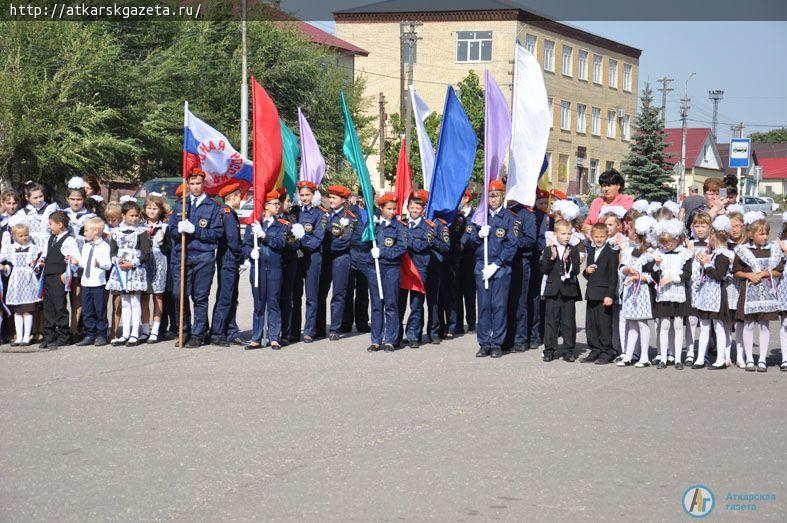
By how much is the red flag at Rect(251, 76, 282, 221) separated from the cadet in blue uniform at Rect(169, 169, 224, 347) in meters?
0.53

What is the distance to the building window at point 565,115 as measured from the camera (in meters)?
68.9

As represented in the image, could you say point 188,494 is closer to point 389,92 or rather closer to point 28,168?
point 28,168

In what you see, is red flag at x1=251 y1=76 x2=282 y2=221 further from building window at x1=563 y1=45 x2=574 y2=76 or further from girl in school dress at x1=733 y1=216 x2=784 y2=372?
building window at x1=563 y1=45 x2=574 y2=76

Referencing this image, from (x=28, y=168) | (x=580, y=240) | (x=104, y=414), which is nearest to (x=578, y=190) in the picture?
(x=28, y=168)

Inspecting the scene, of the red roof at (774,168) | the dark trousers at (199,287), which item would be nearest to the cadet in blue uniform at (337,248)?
the dark trousers at (199,287)

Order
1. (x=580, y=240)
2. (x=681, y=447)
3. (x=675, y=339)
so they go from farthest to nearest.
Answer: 1. (x=580, y=240)
2. (x=675, y=339)
3. (x=681, y=447)

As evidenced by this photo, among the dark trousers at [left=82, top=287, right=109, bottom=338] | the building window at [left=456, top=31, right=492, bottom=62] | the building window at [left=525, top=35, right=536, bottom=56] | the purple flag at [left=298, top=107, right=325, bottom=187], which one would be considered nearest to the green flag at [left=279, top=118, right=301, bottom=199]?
the purple flag at [left=298, top=107, right=325, bottom=187]

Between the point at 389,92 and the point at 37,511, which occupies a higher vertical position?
the point at 389,92

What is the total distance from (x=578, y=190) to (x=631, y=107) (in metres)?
11.8

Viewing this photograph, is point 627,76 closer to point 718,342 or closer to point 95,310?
point 718,342

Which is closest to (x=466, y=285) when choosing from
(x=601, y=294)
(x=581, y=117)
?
(x=601, y=294)

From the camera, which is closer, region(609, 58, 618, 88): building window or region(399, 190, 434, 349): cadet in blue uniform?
region(399, 190, 434, 349): cadet in blue uniform

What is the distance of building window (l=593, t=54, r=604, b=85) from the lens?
72.8 m

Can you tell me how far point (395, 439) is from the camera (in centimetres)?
717
